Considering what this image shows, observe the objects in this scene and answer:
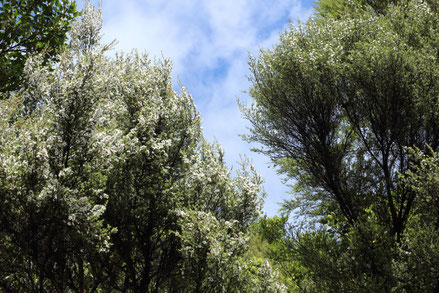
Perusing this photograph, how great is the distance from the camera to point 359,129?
14.3m

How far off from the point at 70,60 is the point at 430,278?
11.5 m

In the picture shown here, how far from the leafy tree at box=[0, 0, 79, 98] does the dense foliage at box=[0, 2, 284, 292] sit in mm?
3575

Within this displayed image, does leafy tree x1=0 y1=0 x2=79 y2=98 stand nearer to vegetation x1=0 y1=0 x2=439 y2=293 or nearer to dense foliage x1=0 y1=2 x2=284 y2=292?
vegetation x1=0 y1=0 x2=439 y2=293

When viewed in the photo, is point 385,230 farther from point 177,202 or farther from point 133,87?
point 133,87

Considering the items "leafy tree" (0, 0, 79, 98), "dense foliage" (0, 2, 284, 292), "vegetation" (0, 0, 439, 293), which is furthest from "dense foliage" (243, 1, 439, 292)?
"leafy tree" (0, 0, 79, 98)

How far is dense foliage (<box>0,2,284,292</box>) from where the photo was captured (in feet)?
26.5

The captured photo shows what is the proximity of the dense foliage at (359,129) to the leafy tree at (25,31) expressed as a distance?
8318mm

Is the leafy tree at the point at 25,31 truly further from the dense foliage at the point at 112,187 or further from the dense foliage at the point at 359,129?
the dense foliage at the point at 359,129

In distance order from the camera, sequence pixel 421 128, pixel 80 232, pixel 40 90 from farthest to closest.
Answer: pixel 421 128 < pixel 40 90 < pixel 80 232

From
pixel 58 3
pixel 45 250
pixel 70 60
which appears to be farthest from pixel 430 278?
pixel 58 3

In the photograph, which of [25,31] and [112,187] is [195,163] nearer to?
[112,187]

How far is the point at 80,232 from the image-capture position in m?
8.10

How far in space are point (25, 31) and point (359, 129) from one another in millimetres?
13331

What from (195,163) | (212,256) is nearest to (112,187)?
(195,163)
